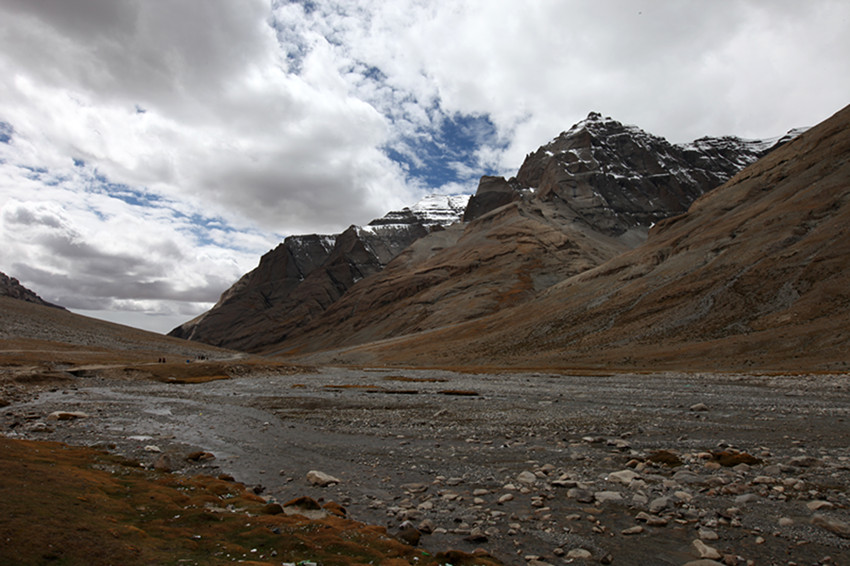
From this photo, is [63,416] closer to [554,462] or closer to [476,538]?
[554,462]

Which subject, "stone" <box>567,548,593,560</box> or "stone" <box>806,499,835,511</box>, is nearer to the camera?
"stone" <box>567,548,593,560</box>

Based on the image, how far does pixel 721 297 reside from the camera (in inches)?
3418

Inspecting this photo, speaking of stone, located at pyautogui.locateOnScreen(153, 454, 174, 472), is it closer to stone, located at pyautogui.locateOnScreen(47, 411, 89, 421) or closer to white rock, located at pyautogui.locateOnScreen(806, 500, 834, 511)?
stone, located at pyautogui.locateOnScreen(47, 411, 89, 421)

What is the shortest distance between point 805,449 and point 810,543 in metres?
9.67

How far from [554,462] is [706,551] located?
7.51 meters

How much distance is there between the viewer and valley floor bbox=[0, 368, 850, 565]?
9.96 metres

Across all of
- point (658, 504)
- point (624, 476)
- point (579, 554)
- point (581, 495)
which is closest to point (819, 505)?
point (658, 504)

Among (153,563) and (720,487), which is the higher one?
(153,563)

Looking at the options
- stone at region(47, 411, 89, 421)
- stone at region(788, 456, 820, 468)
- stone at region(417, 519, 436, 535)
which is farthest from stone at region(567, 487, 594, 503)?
stone at region(47, 411, 89, 421)

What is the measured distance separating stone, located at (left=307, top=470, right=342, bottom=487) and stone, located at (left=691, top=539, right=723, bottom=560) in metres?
10.3

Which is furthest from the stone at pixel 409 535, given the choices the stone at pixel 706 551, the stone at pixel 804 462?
the stone at pixel 804 462

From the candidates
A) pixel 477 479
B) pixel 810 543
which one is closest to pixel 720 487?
pixel 810 543

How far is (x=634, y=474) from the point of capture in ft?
45.7

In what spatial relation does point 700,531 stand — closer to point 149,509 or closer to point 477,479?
point 477,479
